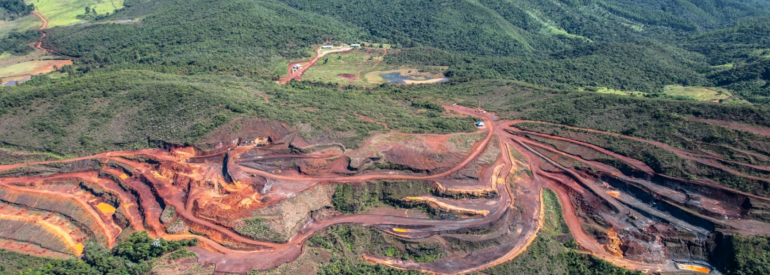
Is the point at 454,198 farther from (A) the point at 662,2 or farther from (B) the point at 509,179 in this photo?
(A) the point at 662,2

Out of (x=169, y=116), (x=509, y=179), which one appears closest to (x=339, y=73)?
(x=169, y=116)

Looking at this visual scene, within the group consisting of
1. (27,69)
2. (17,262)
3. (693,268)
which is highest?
(27,69)

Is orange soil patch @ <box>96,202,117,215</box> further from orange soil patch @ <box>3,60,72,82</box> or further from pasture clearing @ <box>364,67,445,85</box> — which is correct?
orange soil patch @ <box>3,60,72,82</box>

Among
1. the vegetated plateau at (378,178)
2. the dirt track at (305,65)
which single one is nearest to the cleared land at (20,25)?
the vegetated plateau at (378,178)

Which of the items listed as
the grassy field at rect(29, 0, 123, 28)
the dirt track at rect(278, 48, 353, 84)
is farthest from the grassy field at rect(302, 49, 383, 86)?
the grassy field at rect(29, 0, 123, 28)

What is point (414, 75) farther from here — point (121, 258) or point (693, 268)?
point (121, 258)

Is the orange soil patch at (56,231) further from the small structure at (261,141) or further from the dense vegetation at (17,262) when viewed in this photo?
the small structure at (261,141)

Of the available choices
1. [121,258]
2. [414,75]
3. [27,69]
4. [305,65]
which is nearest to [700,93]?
[414,75]
